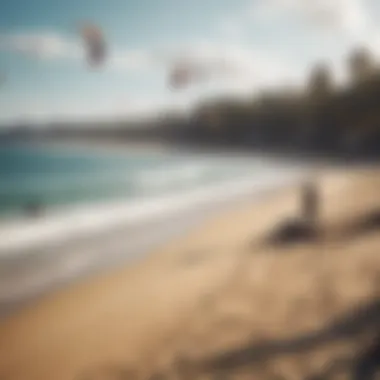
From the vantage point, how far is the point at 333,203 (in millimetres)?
1964

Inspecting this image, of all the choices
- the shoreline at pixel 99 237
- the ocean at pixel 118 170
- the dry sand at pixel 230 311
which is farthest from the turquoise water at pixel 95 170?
the dry sand at pixel 230 311

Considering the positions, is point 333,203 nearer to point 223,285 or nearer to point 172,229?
point 223,285

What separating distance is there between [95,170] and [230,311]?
1368mm

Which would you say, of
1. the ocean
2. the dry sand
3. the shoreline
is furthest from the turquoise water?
the dry sand

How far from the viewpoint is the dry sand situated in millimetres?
1483

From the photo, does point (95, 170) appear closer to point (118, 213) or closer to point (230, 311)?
point (118, 213)

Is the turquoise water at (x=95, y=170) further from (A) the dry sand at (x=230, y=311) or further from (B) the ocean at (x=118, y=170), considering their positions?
(A) the dry sand at (x=230, y=311)

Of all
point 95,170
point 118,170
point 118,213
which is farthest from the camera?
point 118,213

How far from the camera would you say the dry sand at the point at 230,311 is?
1.48 m

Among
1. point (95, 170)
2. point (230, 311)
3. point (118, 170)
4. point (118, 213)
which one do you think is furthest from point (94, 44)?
point (118, 213)

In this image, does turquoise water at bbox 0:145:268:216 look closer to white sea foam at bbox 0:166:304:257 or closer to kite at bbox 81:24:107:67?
white sea foam at bbox 0:166:304:257

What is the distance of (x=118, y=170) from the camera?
239 centimetres

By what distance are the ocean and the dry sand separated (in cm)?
28

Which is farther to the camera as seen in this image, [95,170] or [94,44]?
[95,170]
